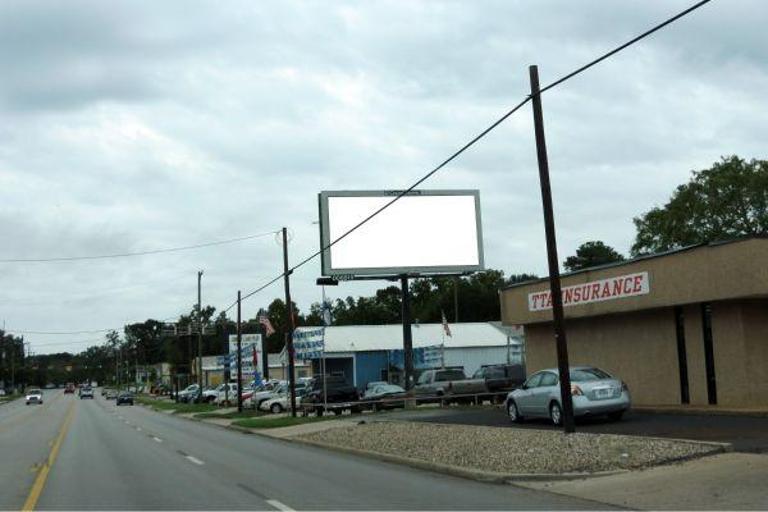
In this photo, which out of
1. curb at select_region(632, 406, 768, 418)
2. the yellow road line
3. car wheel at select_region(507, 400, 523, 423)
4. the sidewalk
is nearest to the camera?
the sidewalk

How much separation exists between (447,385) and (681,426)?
2047 centimetres

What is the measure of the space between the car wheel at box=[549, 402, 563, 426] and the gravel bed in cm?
142

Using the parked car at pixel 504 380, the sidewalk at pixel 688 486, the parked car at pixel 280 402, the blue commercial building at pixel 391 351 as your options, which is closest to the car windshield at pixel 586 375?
the sidewalk at pixel 688 486

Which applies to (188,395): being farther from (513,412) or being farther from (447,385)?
(513,412)

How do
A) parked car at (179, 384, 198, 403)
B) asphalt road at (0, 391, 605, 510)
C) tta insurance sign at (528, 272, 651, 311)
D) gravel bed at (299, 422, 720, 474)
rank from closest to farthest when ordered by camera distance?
asphalt road at (0, 391, 605, 510) < gravel bed at (299, 422, 720, 474) < tta insurance sign at (528, 272, 651, 311) < parked car at (179, 384, 198, 403)

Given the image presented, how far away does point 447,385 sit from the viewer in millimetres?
38188

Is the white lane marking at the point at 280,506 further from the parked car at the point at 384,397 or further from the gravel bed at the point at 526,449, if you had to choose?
the parked car at the point at 384,397

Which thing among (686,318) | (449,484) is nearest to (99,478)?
(449,484)

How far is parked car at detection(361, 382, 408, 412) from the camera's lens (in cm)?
3691

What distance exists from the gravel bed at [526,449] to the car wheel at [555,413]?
1.42 metres

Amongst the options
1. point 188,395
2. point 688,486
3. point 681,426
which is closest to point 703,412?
point 681,426

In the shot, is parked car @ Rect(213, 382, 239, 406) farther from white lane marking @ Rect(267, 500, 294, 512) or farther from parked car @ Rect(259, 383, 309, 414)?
white lane marking @ Rect(267, 500, 294, 512)

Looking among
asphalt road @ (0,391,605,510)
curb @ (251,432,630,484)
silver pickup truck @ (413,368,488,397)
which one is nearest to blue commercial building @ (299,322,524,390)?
silver pickup truck @ (413,368,488,397)

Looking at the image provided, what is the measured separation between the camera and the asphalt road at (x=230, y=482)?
37.7ft
